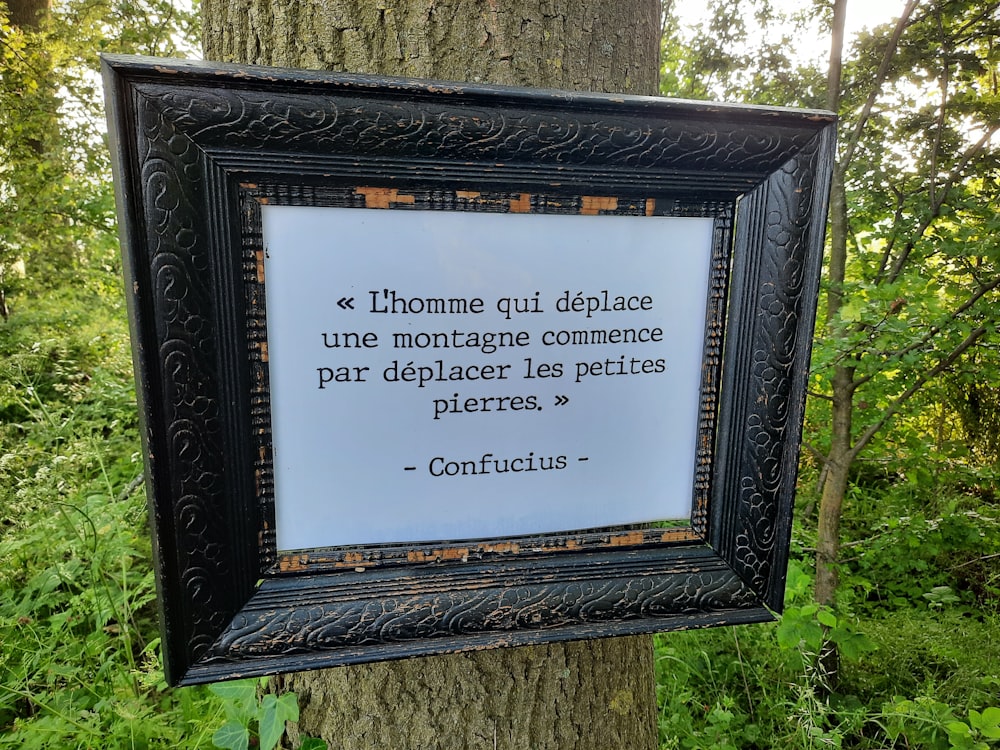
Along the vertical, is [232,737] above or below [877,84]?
below

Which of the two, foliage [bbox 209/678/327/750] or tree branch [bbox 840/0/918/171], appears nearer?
foliage [bbox 209/678/327/750]

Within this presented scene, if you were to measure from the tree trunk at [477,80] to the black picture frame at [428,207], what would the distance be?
21 cm

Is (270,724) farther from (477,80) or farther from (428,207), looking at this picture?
(477,80)

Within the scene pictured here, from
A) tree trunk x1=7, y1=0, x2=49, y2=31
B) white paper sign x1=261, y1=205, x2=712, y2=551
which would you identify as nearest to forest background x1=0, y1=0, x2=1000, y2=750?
white paper sign x1=261, y1=205, x2=712, y2=551

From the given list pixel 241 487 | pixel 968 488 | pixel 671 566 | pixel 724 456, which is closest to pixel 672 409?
pixel 724 456

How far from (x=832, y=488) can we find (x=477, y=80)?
2.53m

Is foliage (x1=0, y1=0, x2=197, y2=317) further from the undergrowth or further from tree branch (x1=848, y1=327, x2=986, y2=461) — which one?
tree branch (x1=848, y1=327, x2=986, y2=461)

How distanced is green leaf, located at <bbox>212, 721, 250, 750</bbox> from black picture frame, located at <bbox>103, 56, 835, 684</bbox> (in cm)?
26

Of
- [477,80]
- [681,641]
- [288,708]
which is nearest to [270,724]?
[288,708]

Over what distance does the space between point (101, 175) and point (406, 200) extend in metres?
4.08

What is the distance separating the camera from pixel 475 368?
0.80 m

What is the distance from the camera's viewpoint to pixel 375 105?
69cm

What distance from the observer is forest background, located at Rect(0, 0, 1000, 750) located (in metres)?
1.63

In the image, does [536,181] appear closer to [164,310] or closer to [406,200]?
[406,200]
